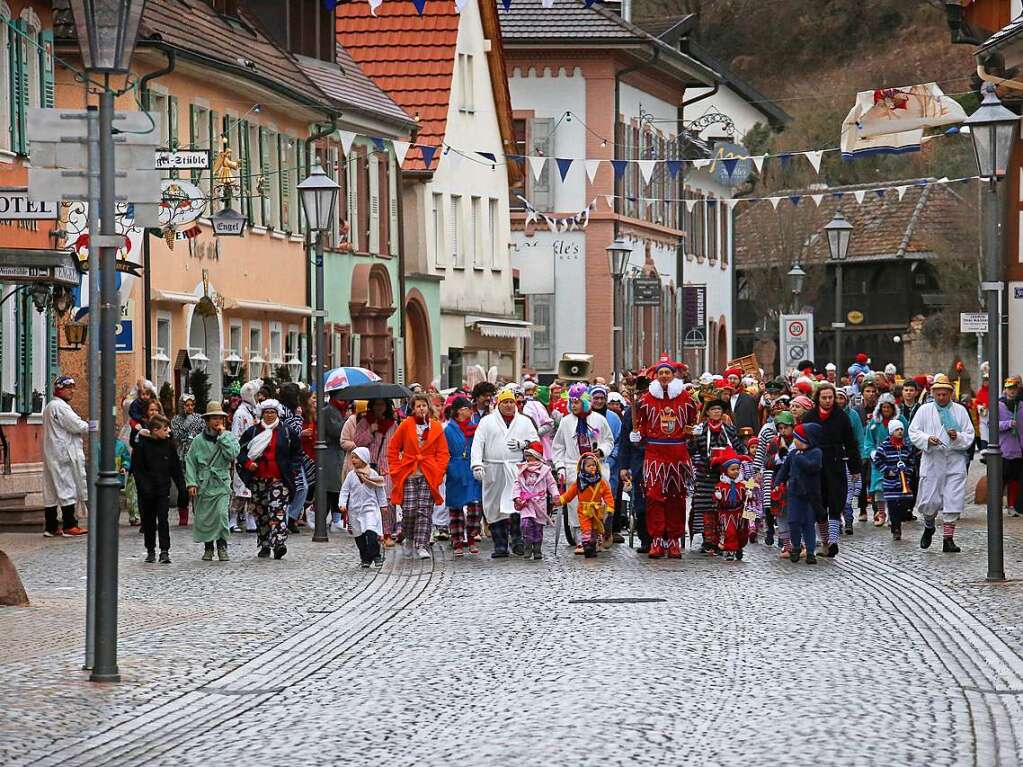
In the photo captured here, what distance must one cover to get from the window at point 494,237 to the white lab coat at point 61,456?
28.5m

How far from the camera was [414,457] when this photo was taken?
75.2ft

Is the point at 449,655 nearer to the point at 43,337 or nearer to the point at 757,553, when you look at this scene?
the point at 757,553

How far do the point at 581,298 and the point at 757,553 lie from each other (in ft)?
116

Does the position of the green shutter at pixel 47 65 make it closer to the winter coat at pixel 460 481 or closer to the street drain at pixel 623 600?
the winter coat at pixel 460 481

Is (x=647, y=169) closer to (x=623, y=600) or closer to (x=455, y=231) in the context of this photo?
(x=455, y=231)

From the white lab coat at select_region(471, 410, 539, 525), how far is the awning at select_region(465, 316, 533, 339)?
96.2 feet

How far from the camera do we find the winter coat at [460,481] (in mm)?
23969

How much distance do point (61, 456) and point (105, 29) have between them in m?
13.8

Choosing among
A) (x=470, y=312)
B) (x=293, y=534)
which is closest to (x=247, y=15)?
(x=470, y=312)

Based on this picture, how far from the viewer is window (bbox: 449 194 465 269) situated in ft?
172

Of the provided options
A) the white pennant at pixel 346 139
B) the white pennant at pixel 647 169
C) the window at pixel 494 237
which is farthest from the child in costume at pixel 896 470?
the window at pixel 494 237

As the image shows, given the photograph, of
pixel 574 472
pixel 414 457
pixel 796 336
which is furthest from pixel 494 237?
pixel 414 457

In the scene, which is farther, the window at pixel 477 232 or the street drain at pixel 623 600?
the window at pixel 477 232

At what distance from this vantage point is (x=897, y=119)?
109ft
